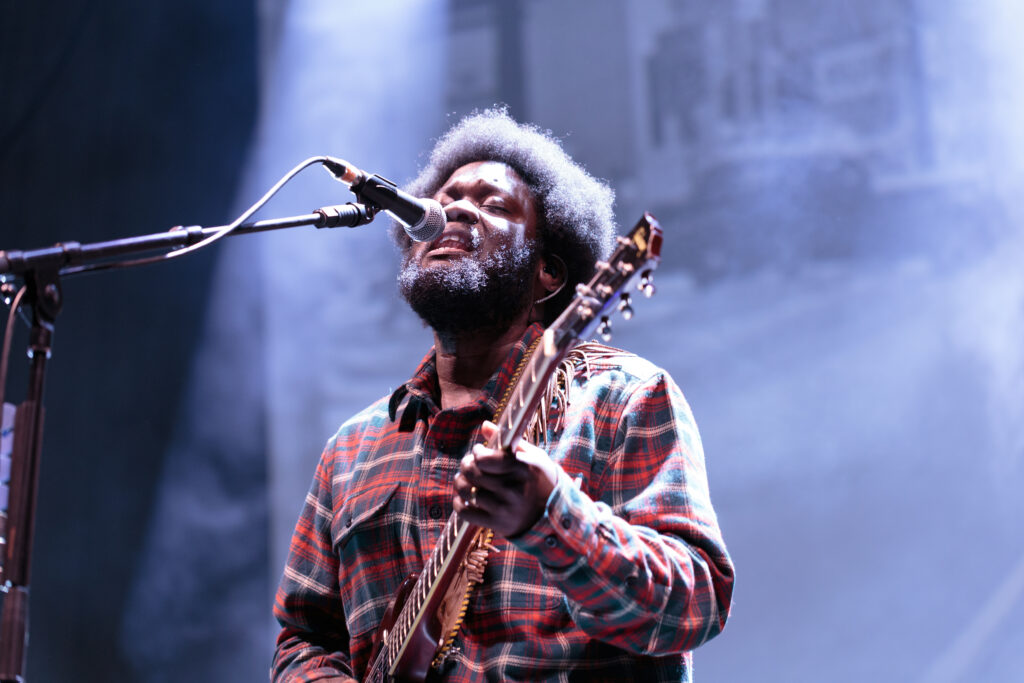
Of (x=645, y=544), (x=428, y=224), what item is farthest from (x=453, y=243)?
(x=645, y=544)

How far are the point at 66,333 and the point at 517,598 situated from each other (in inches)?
116

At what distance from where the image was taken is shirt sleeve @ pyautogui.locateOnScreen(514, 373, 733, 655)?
1.56 meters

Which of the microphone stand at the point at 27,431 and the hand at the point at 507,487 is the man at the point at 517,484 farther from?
the microphone stand at the point at 27,431

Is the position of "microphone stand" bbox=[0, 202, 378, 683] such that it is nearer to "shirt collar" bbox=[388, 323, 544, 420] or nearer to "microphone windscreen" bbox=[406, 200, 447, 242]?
"microphone windscreen" bbox=[406, 200, 447, 242]

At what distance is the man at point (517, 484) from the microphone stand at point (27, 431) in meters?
0.65

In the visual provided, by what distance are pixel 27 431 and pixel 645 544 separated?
3.35 ft

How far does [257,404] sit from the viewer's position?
4387 mm

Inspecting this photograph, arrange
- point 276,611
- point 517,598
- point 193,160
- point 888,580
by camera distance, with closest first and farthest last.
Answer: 1. point 517,598
2. point 276,611
3. point 888,580
4. point 193,160

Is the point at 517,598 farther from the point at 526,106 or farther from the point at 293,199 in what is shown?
the point at 293,199

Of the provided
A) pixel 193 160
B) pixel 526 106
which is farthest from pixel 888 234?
pixel 193 160

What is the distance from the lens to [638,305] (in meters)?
3.84

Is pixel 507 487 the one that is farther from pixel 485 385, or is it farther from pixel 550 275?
pixel 550 275

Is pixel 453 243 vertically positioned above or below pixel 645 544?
above

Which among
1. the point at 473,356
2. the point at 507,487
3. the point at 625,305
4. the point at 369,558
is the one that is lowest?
the point at 369,558
